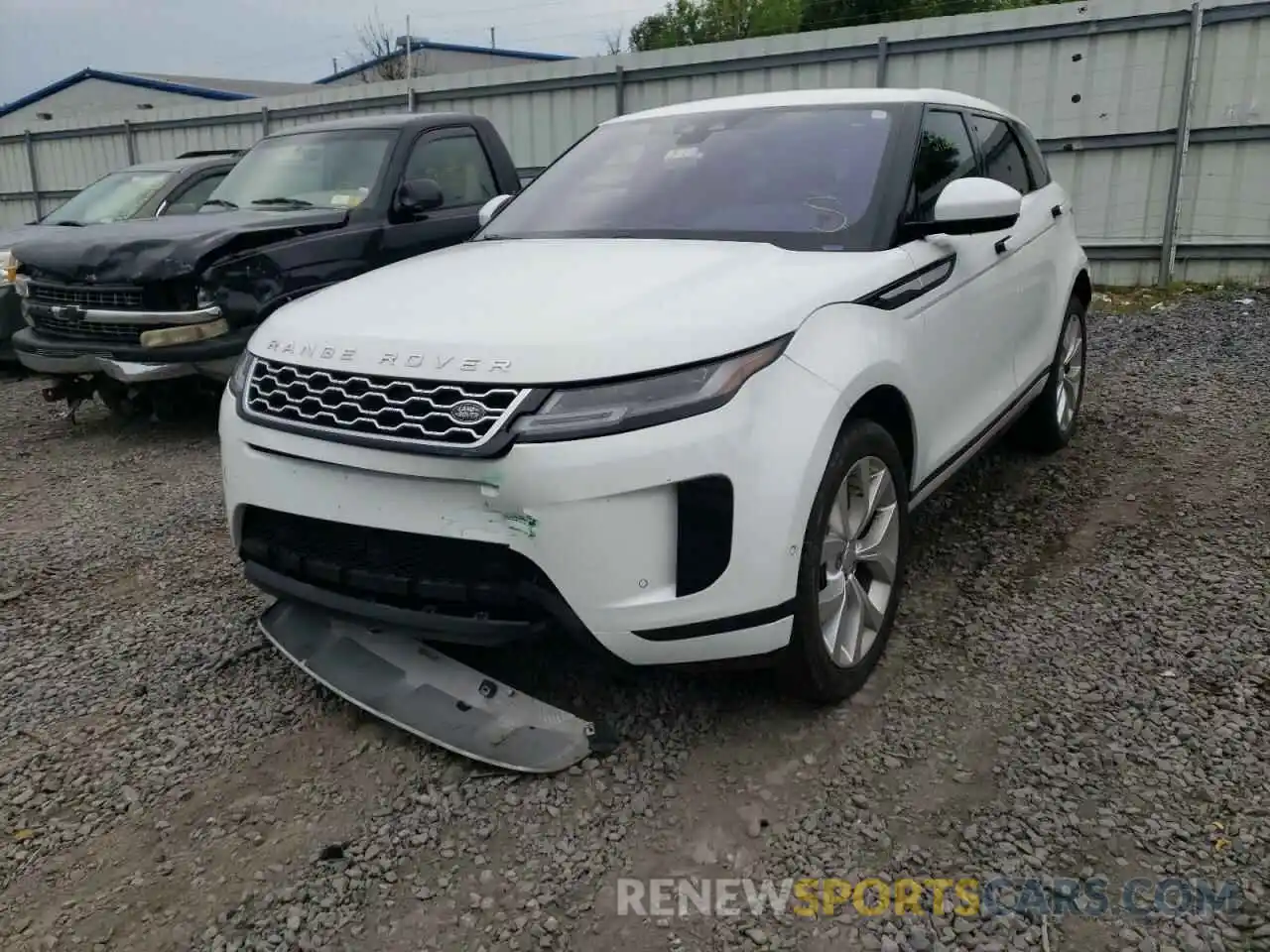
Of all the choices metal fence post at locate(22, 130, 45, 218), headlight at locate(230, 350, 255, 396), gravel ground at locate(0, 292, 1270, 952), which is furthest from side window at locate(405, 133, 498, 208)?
metal fence post at locate(22, 130, 45, 218)

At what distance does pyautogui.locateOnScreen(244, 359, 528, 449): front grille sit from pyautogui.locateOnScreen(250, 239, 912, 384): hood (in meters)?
0.04

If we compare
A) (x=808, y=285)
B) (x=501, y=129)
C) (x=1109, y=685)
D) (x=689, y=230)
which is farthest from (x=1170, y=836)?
(x=501, y=129)

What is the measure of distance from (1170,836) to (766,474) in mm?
1223

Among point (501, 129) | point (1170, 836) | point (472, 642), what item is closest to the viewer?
point (1170, 836)

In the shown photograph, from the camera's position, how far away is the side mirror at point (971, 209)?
3.29 metres

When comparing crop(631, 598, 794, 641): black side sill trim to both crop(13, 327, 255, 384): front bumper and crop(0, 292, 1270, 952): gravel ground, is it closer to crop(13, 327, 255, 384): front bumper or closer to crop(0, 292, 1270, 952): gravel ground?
crop(0, 292, 1270, 952): gravel ground

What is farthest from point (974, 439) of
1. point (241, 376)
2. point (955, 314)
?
point (241, 376)

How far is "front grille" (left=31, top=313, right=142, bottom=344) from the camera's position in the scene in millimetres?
5996

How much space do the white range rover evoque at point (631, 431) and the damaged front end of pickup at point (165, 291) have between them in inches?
106

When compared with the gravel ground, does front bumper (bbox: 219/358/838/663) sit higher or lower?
higher

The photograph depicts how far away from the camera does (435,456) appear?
2.45m

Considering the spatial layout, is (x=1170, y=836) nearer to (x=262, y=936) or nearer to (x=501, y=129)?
(x=262, y=936)

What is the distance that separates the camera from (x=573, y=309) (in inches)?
104

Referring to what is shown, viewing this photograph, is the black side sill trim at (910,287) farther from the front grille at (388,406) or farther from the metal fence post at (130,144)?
the metal fence post at (130,144)
